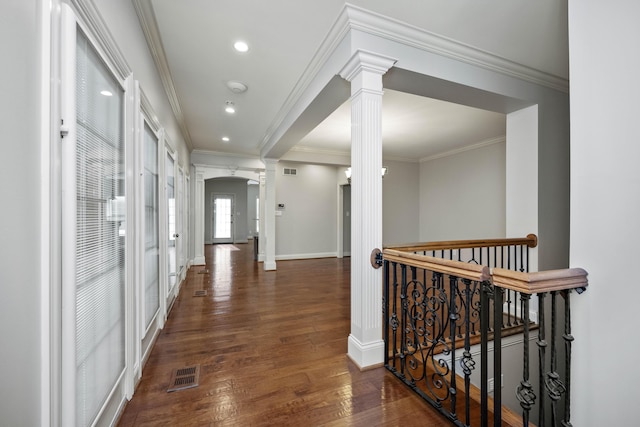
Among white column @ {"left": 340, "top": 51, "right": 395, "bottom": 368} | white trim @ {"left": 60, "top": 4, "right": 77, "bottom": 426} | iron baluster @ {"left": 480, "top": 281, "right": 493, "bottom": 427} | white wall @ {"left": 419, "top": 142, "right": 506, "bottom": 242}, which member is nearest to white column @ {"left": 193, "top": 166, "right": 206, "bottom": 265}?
white column @ {"left": 340, "top": 51, "right": 395, "bottom": 368}

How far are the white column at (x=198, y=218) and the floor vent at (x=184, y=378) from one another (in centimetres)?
483

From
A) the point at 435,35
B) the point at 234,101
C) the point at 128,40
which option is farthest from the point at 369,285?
the point at 234,101

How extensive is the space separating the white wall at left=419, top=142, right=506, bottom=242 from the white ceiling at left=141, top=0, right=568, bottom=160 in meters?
1.76

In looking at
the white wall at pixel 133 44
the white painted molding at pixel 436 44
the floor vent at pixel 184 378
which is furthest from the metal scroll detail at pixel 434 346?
the white wall at pixel 133 44

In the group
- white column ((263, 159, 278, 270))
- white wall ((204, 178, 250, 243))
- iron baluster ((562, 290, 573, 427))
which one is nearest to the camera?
iron baluster ((562, 290, 573, 427))

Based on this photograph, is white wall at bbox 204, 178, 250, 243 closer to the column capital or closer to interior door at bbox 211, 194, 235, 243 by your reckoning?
interior door at bbox 211, 194, 235, 243

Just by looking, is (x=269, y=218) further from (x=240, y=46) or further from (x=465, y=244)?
(x=465, y=244)

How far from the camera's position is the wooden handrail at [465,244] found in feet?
7.79

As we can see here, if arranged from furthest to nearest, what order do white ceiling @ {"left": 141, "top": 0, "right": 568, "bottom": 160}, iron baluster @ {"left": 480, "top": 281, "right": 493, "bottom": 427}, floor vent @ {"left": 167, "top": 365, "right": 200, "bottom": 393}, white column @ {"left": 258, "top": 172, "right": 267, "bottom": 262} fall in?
white column @ {"left": 258, "top": 172, "right": 267, "bottom": 262}
white ceiling @ {"left": 141, "top": 0, "right": 568, "bottom": 160}
floor vent @ {"left": 167, "top": 365, "right": 200, "bottom": 393}
iron baluster @ {"left": 480, "top": 281, "right": 493, "bottom": 427}

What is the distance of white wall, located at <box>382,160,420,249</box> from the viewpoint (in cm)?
728
